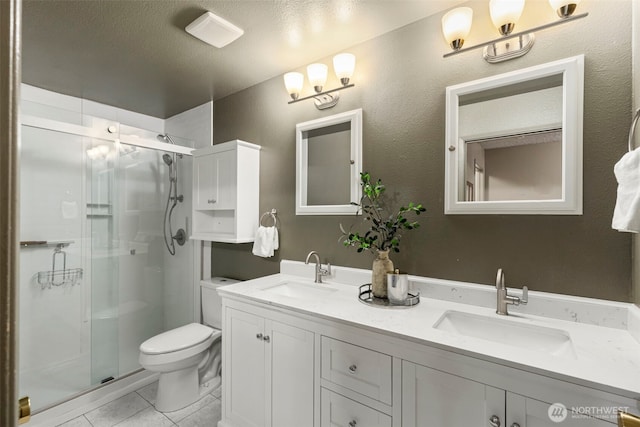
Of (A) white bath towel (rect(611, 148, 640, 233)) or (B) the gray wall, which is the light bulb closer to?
(B) the gray wall

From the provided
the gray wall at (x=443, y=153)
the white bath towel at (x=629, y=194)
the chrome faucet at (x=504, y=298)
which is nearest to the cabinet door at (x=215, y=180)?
the gray wall at (x=443, y=153)

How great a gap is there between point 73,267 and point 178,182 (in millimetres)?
1021

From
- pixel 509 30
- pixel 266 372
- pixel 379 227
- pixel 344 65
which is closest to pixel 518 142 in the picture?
pixel 509 30

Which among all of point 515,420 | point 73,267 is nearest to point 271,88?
point 73,267

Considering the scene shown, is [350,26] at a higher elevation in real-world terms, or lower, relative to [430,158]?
higher

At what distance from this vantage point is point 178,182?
2.65m

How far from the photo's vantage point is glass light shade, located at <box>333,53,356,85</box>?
1680 mm

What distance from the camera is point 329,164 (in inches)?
74.5

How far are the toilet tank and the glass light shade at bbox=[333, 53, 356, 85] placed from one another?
1.74 metres

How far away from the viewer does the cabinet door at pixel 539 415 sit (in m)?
0.79

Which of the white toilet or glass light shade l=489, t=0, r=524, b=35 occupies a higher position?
glass light shade l=489, t=0, r=524, b=35

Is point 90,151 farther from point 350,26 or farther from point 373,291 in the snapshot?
point 373,291

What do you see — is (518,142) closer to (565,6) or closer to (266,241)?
(565,6)

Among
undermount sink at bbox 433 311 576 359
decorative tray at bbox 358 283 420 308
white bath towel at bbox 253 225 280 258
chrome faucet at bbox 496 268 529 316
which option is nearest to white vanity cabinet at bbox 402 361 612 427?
undermount sink at bbox 433 311 576 359
